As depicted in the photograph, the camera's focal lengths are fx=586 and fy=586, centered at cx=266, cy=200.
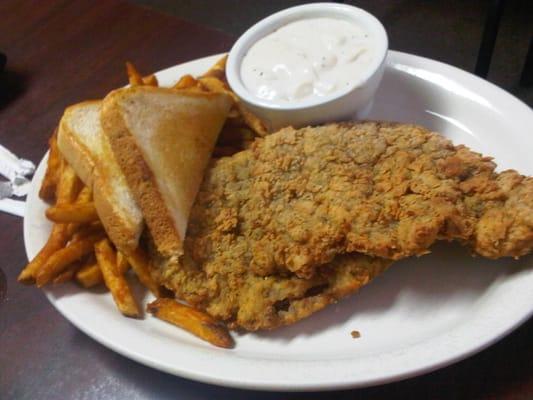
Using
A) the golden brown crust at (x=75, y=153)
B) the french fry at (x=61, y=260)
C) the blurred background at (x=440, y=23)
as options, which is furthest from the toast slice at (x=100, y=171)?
the blurred background at (x=440, y=23)

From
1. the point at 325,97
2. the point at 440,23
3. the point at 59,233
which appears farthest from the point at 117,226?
the point at 440,23

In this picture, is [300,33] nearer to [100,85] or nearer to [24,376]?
[100,85]

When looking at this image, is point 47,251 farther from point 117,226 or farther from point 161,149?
point 161,149

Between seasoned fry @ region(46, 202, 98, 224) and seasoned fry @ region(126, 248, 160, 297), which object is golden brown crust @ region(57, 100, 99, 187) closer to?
seasoned fry @ region(46, 202, 98, 224)

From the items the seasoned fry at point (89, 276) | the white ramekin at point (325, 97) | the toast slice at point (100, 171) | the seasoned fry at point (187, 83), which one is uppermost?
the white ramekin at point (325, 97)

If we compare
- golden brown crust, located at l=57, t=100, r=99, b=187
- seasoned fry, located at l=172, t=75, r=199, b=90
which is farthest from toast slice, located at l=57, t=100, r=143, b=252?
seasoned fry, located at l=172, t=75, r=199, b=90

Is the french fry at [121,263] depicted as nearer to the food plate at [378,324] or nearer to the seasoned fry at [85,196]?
the food plate at [378,324]

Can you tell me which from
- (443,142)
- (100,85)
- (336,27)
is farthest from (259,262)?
(100,85)
